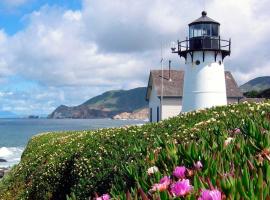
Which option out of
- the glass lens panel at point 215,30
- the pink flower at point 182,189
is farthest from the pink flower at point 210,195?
the glass lens panel at point 215,30

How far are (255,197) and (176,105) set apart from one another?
46.4 m

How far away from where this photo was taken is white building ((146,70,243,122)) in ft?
160

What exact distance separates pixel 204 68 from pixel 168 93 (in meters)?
10.4

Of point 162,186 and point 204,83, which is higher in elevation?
point 204,83

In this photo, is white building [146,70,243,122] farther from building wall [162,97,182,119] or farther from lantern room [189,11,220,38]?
lantern room [189,11,220,38]

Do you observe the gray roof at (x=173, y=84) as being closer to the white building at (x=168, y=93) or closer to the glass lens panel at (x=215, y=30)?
the white building at (x=168, y=93)

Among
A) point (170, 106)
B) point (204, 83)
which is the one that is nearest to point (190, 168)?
point (204, 83)

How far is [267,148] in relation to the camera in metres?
4.77

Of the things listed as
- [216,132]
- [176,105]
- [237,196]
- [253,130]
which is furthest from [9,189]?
[176,105]

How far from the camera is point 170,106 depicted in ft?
160

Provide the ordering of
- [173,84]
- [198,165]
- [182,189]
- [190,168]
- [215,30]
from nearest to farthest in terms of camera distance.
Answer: [182,189] < [198,165] < [190,168] < [215,30] < [173,84]

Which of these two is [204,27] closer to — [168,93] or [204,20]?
[204,20]

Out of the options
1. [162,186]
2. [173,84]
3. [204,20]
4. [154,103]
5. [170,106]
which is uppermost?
[204,20]

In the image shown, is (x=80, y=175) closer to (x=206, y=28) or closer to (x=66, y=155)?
(x=66, y=155)
